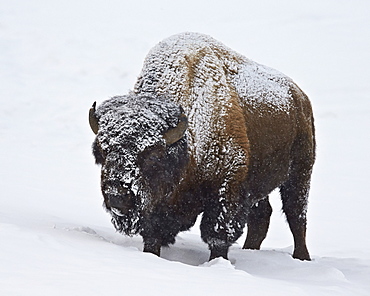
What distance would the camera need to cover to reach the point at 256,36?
17406 mm

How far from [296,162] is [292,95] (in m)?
0.68

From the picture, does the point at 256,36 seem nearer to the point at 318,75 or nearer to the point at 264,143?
the point at 318,75

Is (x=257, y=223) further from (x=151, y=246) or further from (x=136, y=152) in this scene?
(x=136, y=152)

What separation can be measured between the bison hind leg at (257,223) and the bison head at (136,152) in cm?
232

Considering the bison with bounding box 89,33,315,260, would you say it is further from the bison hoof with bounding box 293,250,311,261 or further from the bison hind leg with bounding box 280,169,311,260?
the bison hoof with bounding box 293,250,311,261

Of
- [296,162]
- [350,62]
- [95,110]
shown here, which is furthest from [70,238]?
[350,62]

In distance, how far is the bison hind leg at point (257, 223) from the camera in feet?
21.0

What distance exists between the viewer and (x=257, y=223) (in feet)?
21.2

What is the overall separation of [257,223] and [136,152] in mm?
2841

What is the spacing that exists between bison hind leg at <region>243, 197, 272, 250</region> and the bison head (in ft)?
7.61

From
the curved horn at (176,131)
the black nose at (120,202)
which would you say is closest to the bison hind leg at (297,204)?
the curved horn at (176,131)

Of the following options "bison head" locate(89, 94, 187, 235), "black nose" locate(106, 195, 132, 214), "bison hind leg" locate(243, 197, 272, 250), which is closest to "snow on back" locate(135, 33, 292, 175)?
"bison head" locate(89, 94, 187, 235)

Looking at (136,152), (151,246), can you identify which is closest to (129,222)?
(151,246)

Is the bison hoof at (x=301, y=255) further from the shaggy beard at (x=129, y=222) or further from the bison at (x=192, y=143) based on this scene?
the shaggy beard at (x=129, y=222)
